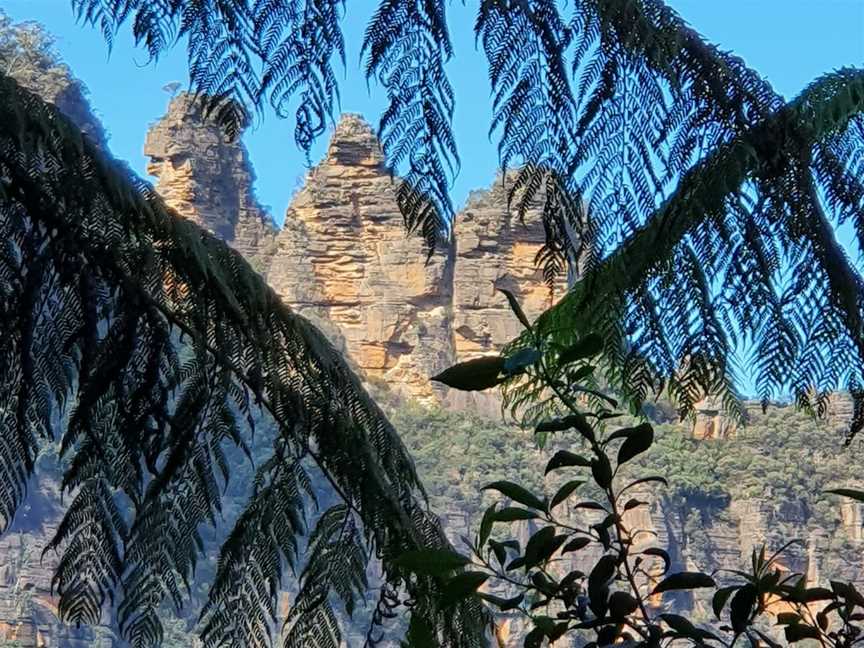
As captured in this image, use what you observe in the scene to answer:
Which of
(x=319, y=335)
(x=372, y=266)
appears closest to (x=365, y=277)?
(x=372, y=266)

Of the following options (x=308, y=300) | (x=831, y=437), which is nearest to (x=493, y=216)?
(x=308, y=300)

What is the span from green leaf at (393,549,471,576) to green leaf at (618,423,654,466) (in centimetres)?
9

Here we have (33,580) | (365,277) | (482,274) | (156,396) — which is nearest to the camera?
(156,396)

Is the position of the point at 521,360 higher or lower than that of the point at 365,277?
lower

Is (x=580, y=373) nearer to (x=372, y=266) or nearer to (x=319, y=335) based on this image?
(x=319, y=335)

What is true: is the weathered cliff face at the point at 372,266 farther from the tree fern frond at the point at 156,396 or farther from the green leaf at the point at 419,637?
the green leaf at the point at 419,637

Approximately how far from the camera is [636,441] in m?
0.74

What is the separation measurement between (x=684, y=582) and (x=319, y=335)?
14.3 inches

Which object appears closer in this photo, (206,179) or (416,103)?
(416,103)

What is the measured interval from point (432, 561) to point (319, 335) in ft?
1.06

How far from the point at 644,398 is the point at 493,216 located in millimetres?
22269

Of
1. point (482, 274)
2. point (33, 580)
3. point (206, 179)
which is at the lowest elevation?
point (33, 580)

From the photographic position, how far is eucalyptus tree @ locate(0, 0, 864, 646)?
3.04 ft

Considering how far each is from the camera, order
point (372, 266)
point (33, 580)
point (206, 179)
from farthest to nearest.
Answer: point (206, 179) < point (372, 266) < point (33, 580)
